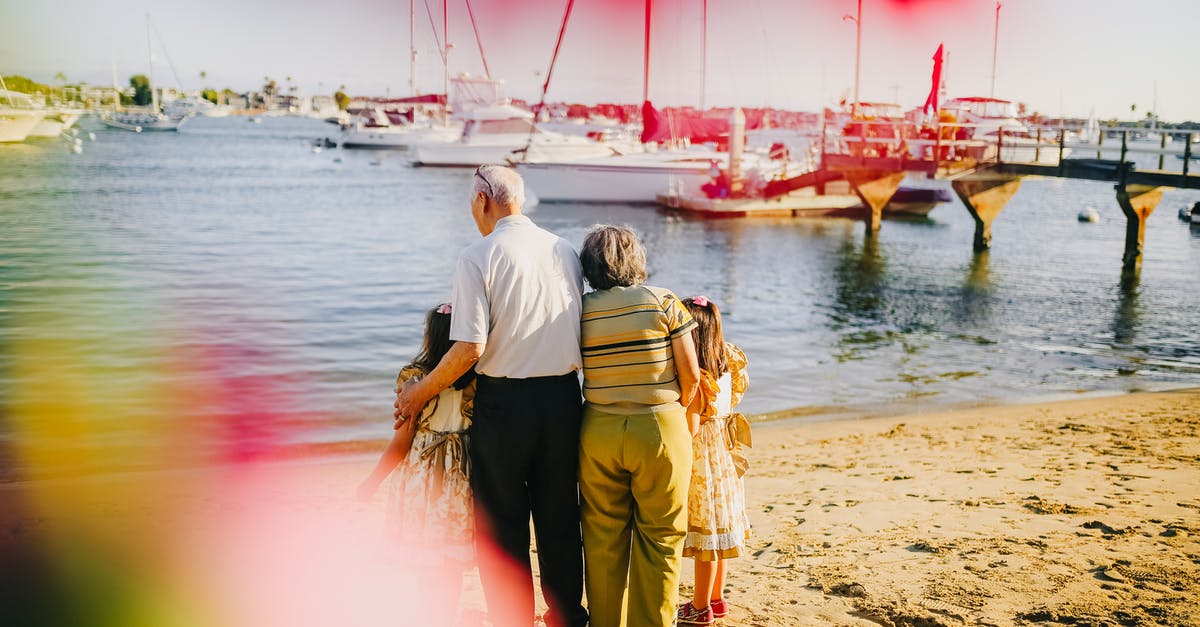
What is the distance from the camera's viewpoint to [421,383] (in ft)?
11.8

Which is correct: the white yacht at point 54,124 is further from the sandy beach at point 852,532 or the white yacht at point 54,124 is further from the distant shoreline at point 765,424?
the sandy beach at point 852,532

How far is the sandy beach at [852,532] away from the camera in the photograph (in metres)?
4.34

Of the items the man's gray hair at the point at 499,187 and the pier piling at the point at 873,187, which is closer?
the man's gray hair at the point at 499,187

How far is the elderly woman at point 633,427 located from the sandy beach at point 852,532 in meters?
0.78

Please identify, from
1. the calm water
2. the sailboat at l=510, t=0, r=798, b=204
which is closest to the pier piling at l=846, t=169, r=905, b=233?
the calm water

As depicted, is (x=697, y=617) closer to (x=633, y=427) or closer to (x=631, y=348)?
(x=633, y=427)

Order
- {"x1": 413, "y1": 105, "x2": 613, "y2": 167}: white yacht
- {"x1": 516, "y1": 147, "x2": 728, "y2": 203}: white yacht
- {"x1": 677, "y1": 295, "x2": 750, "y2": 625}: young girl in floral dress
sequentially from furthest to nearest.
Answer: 1. {"x1": 413, "y1": 105, "x2": 613, "y2": 167}: white yacht
2. {"x1": 516, "y1": 147, "x2": 728, "y2": 203}: white yacht
3. {"x1": 677, "y1": 295, "x2": 750, "y2": 625}: young girl in floral dress

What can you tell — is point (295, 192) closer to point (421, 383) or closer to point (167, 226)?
point (167, 226)

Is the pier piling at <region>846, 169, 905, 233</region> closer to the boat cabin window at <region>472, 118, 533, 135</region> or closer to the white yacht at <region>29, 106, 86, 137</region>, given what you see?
the boat cabin window at <region>472, 118, 533, 135</region>

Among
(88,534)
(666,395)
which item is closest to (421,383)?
(666,395)

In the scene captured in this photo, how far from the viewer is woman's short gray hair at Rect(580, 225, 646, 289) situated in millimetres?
3615

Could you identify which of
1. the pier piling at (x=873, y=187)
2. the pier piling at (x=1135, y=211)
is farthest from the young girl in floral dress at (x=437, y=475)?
the pier piling at (x=873, y=187)

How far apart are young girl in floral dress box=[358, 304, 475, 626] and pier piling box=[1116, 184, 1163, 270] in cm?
2259

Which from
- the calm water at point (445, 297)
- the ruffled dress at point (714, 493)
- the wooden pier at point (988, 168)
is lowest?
the calm water at point (445, 297)
